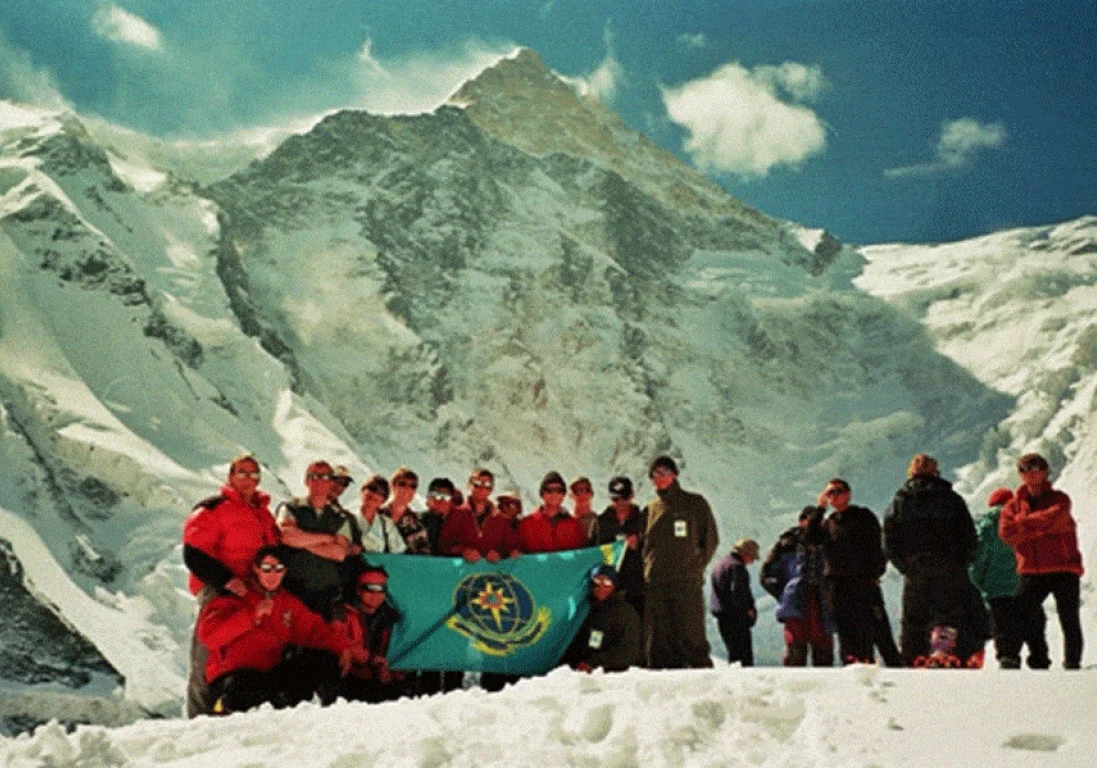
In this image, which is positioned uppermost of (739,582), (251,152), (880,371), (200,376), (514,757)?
(251,152)

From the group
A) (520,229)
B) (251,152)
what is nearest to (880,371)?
(520,229)

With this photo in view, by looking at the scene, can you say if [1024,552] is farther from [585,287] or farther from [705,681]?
[585,287]

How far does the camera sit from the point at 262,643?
662 centimetres

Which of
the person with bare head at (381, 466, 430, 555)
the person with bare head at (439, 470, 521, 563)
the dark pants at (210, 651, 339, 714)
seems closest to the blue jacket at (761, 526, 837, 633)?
the person with bare head at (439, 470, 521, 563)

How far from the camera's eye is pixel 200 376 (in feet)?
181

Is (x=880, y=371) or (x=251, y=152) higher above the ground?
(x=251, y=152)

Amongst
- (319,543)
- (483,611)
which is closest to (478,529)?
(483,611)

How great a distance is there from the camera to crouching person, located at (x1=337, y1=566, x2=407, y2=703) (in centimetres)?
793

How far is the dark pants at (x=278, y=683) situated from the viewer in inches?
252

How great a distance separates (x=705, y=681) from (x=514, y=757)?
3.80ft

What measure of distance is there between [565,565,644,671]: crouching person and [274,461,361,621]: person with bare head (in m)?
1.82

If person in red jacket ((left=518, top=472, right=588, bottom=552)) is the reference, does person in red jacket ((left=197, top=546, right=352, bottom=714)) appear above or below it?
below

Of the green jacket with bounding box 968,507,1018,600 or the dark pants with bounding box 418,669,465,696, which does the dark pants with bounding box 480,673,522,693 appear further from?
the green jacket with bounding box 968,507,1018,600

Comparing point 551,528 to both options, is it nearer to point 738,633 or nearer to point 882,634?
point 738,633
